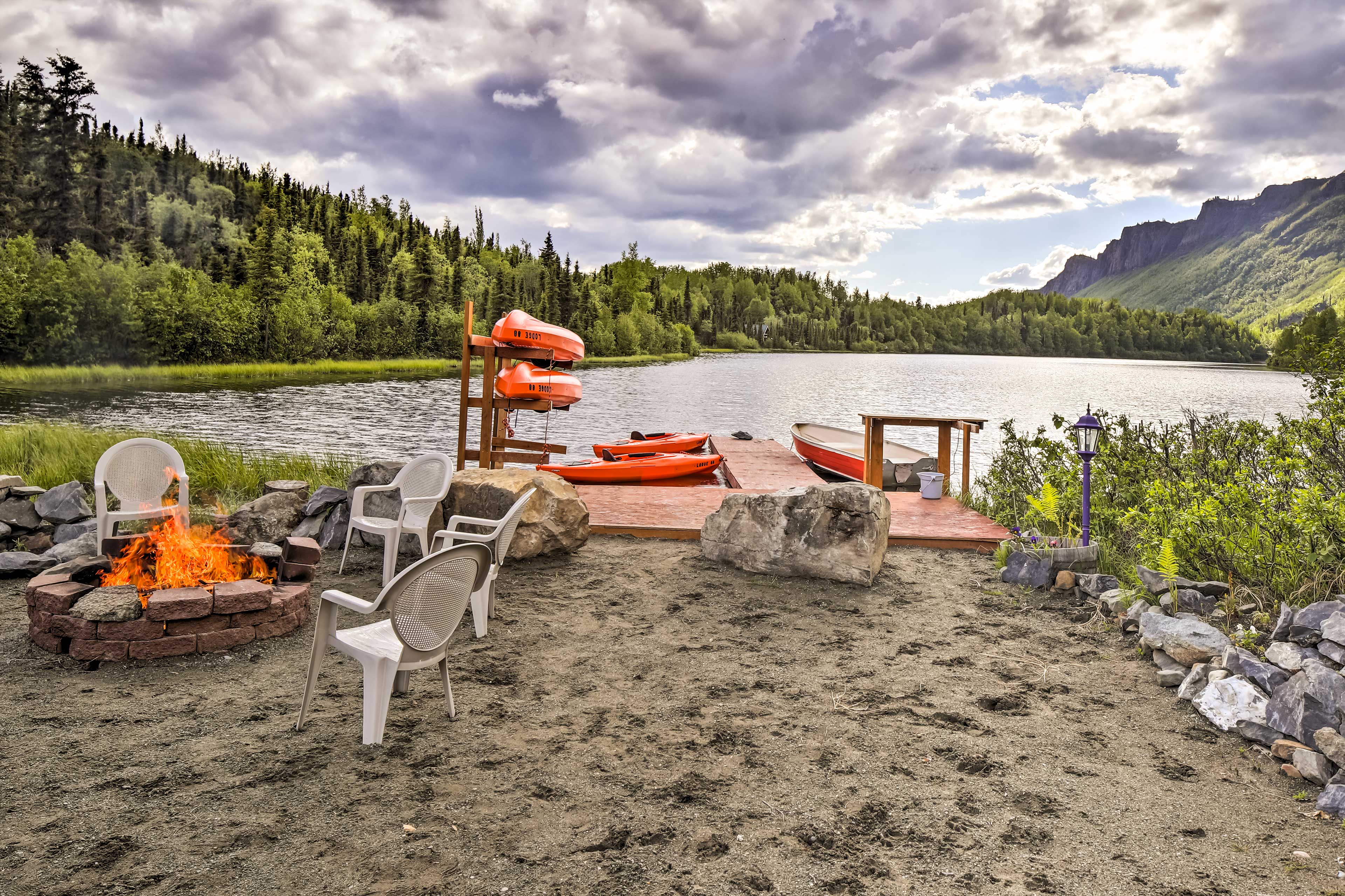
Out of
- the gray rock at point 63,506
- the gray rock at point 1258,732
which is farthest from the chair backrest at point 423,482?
the gray rock at point 1258,732

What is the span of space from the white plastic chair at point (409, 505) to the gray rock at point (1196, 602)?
5.00 metres

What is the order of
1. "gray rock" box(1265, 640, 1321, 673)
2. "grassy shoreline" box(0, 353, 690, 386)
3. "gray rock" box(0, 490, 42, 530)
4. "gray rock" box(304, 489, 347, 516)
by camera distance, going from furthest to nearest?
"grassy shoreline" box(0, 353, 690, 386), "gray rock" box(304, 489, 347, 516), "gray rock" box(0, 490, 42, 530), "gray rock" box(1265, 640, 1321, 673)

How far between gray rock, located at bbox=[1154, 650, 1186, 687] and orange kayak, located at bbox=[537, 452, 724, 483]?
9.26m

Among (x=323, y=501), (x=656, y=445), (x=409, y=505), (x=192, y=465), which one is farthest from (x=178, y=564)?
(x=656, y=445)

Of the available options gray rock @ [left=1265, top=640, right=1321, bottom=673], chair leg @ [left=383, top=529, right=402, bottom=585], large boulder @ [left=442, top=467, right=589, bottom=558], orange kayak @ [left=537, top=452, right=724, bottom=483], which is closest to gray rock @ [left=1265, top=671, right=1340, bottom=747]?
gray rock @ [left=1265, top=640, right=1321, bottom=673]

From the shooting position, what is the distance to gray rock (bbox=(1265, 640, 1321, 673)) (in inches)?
140

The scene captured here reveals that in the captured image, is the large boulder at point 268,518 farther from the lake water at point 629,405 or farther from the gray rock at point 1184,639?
the gray rock at point 1184,639

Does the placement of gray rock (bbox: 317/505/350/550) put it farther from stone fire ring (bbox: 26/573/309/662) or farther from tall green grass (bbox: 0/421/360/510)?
stone fire ring (bbox: 26/573/309/662)

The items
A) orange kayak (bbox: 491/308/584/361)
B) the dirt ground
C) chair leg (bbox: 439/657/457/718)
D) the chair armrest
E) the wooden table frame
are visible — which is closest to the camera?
the dirt ground

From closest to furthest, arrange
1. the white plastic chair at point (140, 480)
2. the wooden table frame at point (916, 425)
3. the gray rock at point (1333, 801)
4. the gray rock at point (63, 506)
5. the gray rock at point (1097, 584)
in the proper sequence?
the gray rock at point (1333, 801) < the white plastic chair at point (140, 480) < the gray rock at point (1097, 584) < the gray rock at point (63, 506) < the wooden table frame at point (916, 425)

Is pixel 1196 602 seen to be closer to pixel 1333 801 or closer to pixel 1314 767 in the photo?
pixel 1314 767

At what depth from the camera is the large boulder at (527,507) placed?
6.15m

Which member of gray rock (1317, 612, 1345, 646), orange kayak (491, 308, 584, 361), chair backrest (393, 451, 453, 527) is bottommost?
gray rock (1317, 612, 1345, 646)

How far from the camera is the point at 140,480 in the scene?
5473 millimetres
